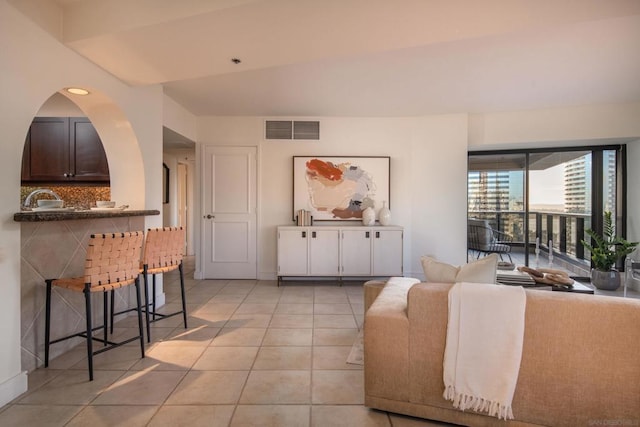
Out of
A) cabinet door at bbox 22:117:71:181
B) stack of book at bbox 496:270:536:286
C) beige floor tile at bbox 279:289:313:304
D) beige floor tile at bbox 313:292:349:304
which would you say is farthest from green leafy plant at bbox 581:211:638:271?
cabinet door at bbox 22:117:71:181

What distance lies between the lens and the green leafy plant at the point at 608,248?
168 inches

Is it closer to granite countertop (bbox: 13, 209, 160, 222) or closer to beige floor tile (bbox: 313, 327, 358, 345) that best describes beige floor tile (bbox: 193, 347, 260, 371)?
beige floor tile (bbox: 313, 327, 358, 345)

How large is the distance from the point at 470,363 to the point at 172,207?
6.63 m

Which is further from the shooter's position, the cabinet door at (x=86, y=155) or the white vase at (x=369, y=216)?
the white vase at (x=369, y=216)

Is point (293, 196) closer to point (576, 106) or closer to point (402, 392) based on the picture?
point (402, 392)

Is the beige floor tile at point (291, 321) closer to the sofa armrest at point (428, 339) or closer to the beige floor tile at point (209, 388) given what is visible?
the beige floor tile at point (209, 388)

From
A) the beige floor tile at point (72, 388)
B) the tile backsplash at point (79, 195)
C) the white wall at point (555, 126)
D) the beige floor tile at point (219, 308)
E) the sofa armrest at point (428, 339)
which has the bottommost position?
the beige floor tile at point (72, 388)

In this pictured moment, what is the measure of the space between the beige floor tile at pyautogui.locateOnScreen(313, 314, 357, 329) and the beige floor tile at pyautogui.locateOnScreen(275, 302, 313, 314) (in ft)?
0.65

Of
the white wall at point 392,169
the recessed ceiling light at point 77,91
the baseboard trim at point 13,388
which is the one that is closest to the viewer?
the baseboard trim at point 13,388

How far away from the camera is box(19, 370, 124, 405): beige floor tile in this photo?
1.87m

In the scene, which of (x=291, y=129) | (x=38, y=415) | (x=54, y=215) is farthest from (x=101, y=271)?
(x=291, y=129)

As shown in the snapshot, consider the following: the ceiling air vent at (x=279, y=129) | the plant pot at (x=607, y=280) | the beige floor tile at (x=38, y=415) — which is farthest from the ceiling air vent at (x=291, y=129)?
the plant pot at (x=607, y=280)

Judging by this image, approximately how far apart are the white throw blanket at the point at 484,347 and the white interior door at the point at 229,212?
12.5 ft

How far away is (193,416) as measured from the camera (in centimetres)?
172
